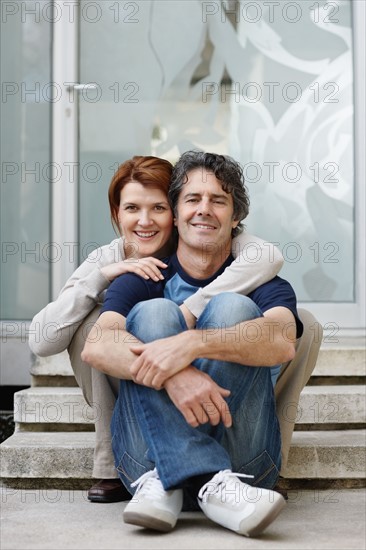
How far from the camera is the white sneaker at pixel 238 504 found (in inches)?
79.0

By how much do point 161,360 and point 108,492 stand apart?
1.82ft

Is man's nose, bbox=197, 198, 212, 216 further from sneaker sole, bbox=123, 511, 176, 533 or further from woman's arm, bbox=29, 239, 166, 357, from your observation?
sneaker sole, bbox=123, 511, 176, 533

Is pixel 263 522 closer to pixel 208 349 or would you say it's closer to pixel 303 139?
pixel 208 349

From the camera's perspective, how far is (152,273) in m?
2.43

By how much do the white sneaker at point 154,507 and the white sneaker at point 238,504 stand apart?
0.22 ft

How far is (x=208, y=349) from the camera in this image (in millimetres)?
2158

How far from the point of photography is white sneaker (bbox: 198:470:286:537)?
2.01 meters

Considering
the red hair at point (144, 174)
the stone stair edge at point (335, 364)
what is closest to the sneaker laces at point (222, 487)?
the red hair at point (144, 174)

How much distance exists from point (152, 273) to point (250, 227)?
5.16 feet

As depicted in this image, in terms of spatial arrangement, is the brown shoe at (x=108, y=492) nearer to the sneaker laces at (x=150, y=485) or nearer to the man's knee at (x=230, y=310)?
the sneaker laces at (x=150, y=485)

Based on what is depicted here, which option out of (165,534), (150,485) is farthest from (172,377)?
(165,534)

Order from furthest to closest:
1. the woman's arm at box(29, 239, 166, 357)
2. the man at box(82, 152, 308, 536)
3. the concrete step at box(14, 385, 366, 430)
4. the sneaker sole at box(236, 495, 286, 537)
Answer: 1. the concrete step at box(14, 385, 366, 430)
2. the woman's arm at box(29, 239, 166, 357)
3. the man at box(82, 152, 308, 536)
4. the sneaker sole at box(236, 495, 286, 537)

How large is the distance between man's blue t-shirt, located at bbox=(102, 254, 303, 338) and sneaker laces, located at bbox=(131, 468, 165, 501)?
0.41 metres

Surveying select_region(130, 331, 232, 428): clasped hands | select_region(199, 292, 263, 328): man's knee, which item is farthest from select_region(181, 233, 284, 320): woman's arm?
select_region(130, 331, 232, 428): clasped hands
